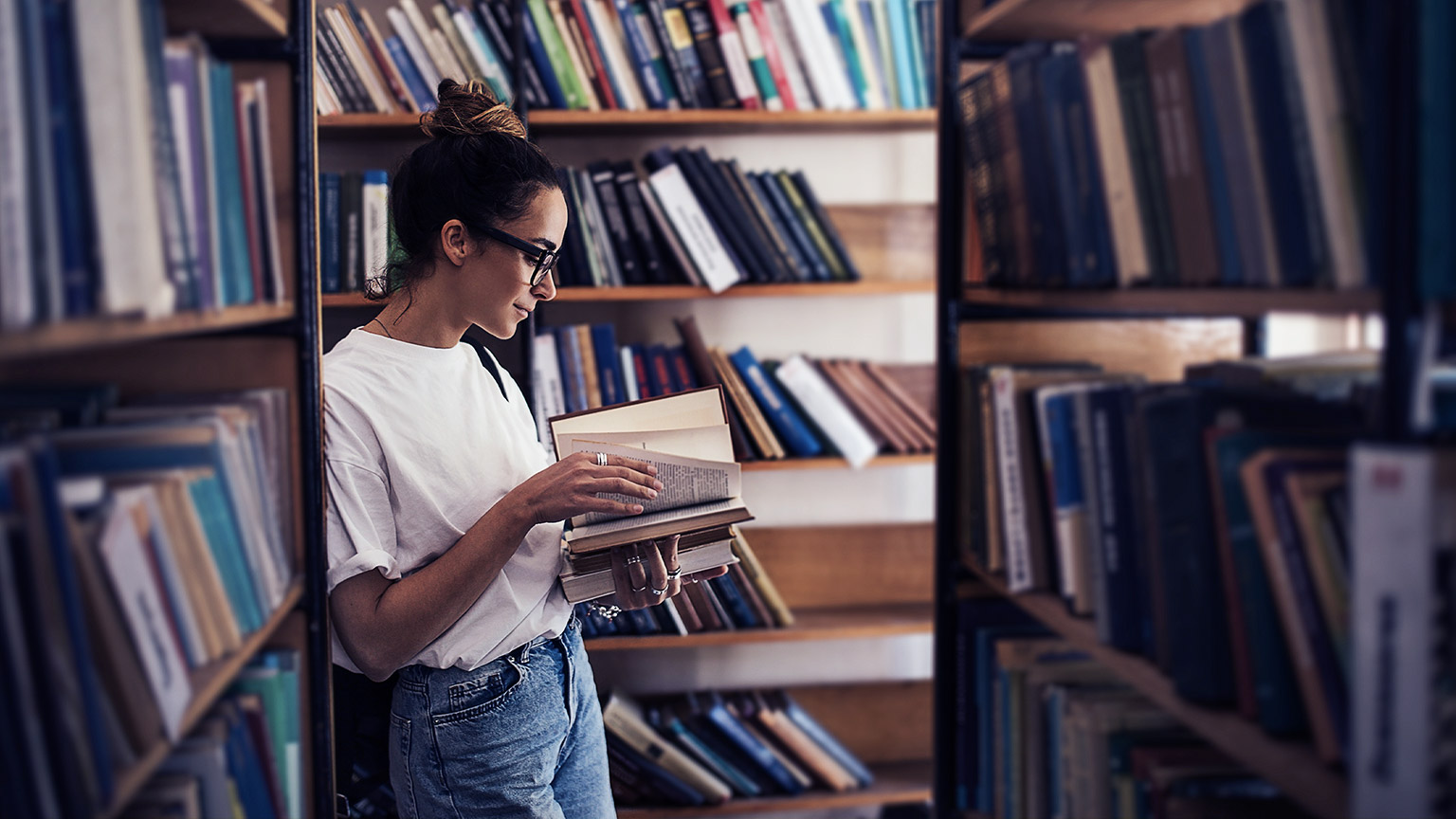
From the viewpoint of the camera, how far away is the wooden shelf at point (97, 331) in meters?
0.60

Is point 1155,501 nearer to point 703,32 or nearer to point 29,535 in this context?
point 29,535

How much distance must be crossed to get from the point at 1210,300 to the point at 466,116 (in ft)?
3.58

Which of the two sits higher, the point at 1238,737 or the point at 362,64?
the point at 362,64

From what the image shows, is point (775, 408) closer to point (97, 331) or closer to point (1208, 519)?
point (1208, 519)

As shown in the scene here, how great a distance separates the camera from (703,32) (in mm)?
2332

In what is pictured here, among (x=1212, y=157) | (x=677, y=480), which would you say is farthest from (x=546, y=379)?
(x=1212, y=157)

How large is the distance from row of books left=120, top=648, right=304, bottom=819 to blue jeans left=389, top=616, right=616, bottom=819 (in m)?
0.20

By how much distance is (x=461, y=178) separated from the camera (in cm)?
147

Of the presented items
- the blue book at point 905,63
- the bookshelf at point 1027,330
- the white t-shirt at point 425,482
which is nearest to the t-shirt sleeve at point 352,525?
the white t-shirt at point 425,482

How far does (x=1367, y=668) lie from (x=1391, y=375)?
20cm

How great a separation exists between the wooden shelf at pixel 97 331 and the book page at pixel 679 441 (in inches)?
21.0

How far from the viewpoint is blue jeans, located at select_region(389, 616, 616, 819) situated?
133 cm

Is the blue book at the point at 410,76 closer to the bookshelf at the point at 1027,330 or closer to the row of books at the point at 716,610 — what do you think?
the row of books at the point at 716,610

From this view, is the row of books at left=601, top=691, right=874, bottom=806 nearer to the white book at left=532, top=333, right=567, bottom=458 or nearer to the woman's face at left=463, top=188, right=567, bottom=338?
the white book at left=532, top=333, right=567, bottom=458
